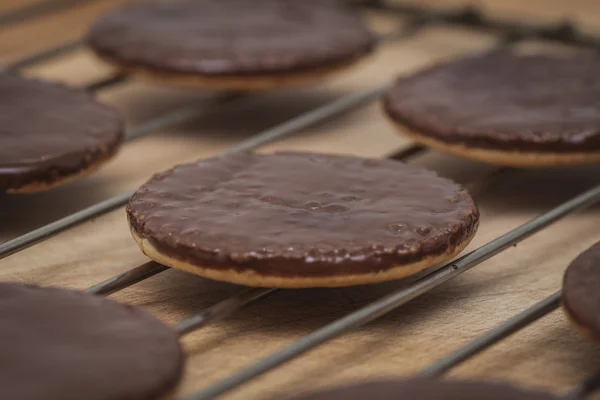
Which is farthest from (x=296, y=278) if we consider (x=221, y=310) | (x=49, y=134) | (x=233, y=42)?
(x=233, y=42)

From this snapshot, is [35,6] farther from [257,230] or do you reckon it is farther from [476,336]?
[476,336]

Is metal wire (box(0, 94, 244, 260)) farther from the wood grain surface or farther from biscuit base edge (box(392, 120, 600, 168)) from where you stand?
biscuit base edge (box(392, 120, 600, 168))


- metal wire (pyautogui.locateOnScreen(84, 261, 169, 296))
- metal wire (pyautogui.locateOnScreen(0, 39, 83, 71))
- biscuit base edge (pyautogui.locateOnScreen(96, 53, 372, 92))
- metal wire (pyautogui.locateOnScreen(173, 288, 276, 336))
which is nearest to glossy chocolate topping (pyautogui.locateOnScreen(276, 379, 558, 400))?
metal wire (pyautogui.locateOnScreen(173, 288, 276, 336))

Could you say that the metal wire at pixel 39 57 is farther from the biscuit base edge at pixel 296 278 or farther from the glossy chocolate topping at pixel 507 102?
the biscuit base edge at pixel 296 278

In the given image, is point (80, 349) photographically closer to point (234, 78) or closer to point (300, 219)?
point (300, 219)

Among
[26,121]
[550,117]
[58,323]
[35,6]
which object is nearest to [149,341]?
[58,323]
